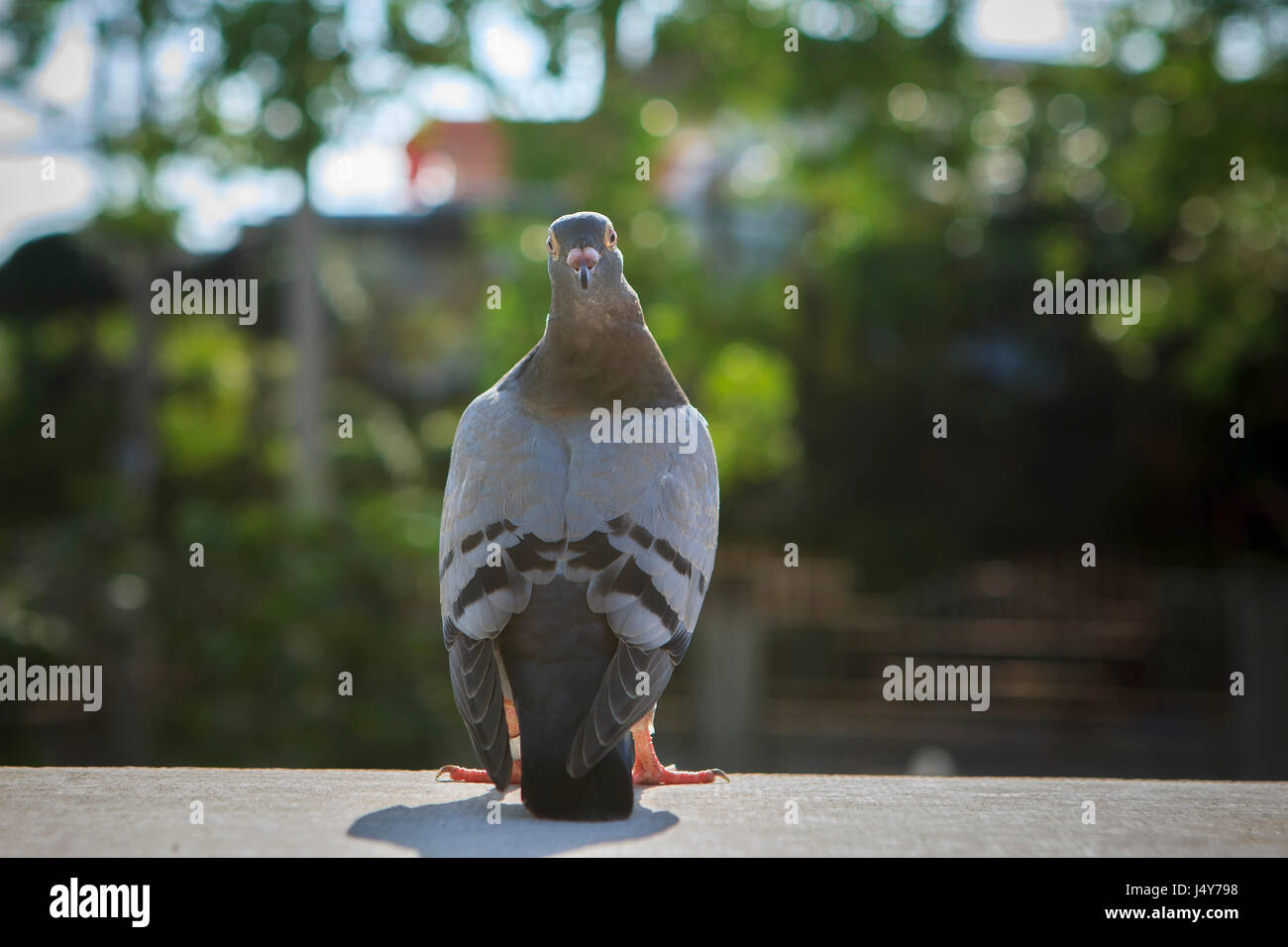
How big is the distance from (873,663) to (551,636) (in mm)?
10706

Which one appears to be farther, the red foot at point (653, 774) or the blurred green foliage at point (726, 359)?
the blurred green foliage at point (726, 359)

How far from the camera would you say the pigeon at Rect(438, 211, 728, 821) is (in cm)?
316

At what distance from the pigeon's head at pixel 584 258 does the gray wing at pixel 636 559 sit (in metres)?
0.60

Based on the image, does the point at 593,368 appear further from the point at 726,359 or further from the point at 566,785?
the point at 726,359

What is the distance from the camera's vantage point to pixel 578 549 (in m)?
3.45

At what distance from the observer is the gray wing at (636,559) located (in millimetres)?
3162

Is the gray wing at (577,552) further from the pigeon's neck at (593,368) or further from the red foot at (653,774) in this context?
the red foot at (653,774)

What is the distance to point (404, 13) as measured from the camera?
10750 millimetres

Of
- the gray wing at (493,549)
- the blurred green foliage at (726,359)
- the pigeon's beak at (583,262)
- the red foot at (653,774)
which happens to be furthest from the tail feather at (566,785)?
the blurred green foliage at (726,359)

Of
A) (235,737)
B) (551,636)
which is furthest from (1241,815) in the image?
(235,737)

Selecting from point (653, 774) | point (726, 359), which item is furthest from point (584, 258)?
point (726, 359)

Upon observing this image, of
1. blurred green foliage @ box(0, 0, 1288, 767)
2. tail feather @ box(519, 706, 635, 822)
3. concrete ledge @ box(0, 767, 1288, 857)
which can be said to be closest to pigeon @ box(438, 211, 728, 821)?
tail feather @ box(519, 706, 635, 822)

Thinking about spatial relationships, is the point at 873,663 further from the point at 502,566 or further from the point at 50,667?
the point at 502,566

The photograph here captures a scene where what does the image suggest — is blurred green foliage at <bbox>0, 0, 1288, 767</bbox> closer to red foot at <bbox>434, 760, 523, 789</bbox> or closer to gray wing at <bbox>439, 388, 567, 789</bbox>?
red foot at <bbox>434, 760, 523, 789</bbox>
